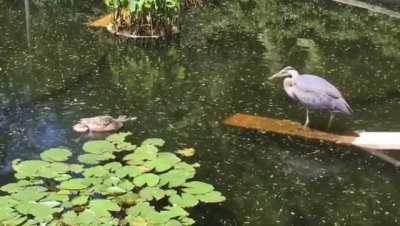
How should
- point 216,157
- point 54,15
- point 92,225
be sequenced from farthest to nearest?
point 54,15 → point 216,157 → point 92,225

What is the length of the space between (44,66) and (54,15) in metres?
1.46

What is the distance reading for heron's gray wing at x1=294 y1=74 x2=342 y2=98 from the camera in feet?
14.4

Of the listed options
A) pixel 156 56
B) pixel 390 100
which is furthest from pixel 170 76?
pixel 390 100

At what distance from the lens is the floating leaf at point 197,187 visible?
3453 mm

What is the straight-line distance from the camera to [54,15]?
21.8 ft

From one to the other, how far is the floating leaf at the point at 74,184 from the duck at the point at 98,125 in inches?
31.5

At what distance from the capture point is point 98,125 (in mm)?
4227

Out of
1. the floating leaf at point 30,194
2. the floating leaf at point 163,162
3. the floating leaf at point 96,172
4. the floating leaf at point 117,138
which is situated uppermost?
the floating leaf at point 117,138

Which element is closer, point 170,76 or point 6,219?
point 6,219

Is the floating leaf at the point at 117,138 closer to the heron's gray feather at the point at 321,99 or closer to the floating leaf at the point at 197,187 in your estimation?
the floating leaf at the point at 197,187

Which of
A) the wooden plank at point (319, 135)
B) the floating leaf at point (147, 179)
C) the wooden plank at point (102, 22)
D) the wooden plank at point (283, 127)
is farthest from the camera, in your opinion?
the wooden plank at point (102, 22)

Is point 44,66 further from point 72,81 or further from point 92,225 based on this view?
point 92,225

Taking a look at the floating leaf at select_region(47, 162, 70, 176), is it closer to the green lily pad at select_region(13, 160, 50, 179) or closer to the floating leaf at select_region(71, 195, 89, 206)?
the green lily pad at select_region(13, 160, 50, 179)

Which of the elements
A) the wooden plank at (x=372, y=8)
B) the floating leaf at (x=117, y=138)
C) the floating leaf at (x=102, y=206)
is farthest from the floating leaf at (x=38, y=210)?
the wooden plank at (x=372, y=8)
